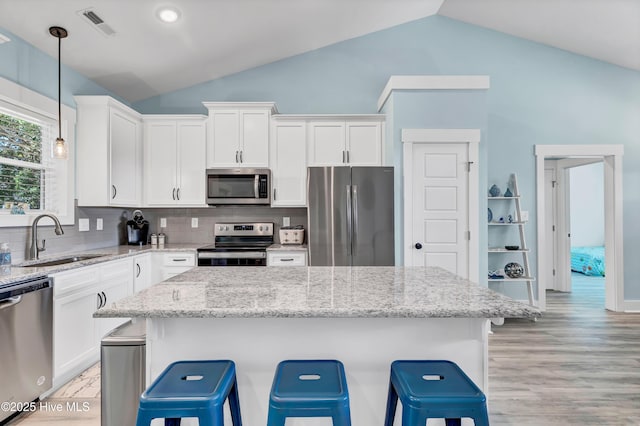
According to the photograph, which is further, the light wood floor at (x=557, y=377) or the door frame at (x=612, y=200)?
the door frame at (x=612, y=200)

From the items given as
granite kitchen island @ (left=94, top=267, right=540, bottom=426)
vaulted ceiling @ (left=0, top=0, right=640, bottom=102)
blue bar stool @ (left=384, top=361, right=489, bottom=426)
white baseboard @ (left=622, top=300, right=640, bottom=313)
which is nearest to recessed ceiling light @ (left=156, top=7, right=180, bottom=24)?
vaulted ceiling @ (left=0, top=0, right=640, bottom=102)

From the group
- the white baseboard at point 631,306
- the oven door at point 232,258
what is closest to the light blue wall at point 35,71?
the oven door at point 232,258

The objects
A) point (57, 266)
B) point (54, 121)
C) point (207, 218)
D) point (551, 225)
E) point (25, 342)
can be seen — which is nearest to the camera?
point (25, 342)

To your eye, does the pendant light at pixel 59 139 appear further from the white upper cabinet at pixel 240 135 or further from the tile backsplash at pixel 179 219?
the white upper cabinet at pixel 240 135

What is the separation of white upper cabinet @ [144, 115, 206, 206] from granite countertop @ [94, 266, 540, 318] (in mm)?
2326

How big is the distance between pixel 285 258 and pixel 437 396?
8.42 feet

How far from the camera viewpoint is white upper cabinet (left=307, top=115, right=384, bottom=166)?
3.85 m

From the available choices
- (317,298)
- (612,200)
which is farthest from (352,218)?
(612,200)

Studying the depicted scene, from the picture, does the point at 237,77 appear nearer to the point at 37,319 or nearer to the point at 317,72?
the point at 317,72

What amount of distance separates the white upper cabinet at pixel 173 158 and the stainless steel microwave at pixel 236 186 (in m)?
0.21

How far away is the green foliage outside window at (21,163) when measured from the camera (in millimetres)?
2592

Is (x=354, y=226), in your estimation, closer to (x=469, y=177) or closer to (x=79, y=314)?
(x=469, y=177)

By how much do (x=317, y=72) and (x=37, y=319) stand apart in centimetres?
374

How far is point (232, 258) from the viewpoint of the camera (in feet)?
11.4
